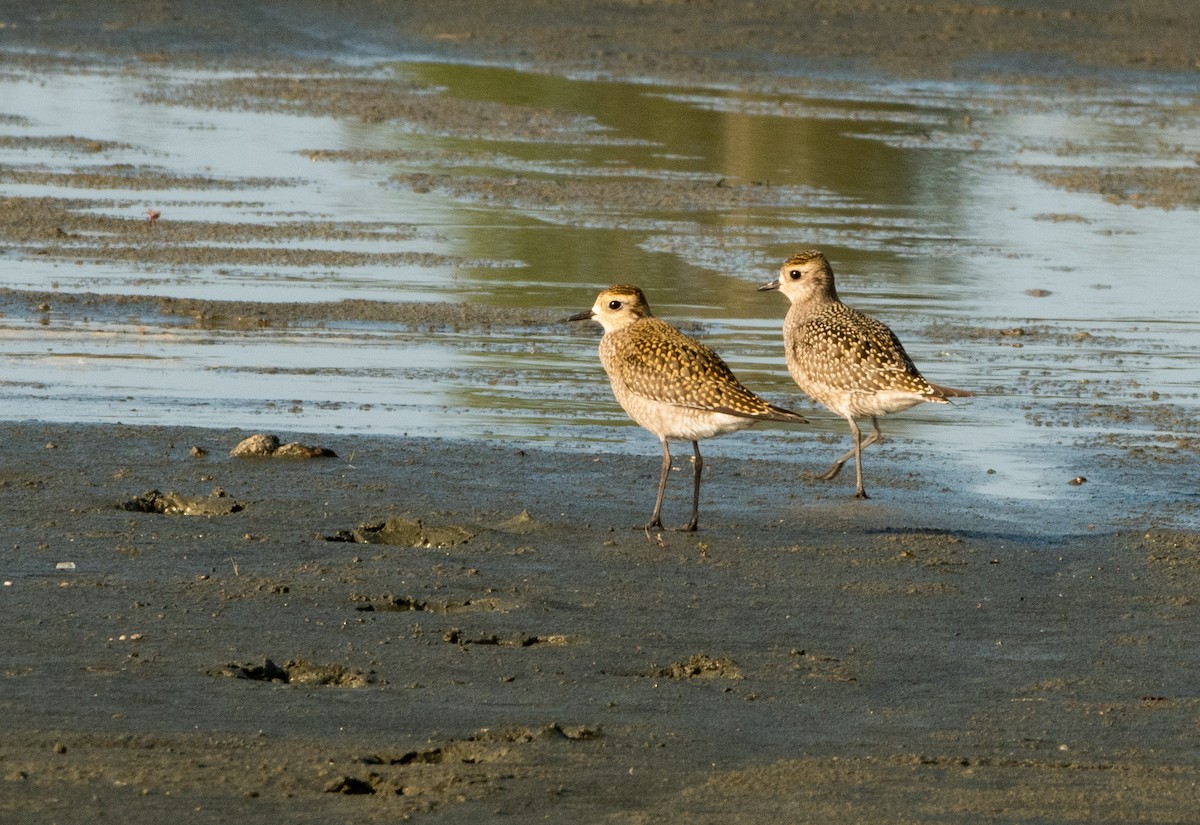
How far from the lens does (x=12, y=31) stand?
108 feet

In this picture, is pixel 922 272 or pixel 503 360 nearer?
pixel 503 360

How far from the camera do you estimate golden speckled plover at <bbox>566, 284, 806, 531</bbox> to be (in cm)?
962

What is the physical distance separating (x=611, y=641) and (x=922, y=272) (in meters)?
10.3

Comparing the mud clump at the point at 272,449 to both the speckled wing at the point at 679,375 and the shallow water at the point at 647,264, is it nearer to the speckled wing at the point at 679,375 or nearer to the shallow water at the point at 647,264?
the shallow water at the point at 647,264

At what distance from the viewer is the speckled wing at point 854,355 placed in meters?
10.8

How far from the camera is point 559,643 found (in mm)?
7656

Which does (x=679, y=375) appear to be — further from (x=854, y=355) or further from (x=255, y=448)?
(x=255, y=448)

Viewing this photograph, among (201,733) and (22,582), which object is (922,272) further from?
(201,733)

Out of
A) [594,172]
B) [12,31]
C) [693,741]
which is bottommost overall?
[693,741]

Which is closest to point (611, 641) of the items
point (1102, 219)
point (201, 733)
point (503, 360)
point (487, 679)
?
point (487, 679)

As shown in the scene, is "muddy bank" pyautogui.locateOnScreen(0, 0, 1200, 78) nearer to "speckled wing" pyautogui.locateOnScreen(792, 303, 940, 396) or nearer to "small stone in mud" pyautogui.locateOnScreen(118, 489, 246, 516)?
"speckled wing" pyautogui.locateOnScreen(792, 303, 940, 396)

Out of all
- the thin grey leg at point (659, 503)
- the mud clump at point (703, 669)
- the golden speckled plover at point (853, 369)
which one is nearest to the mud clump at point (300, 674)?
the mud clump at point (703, 669)

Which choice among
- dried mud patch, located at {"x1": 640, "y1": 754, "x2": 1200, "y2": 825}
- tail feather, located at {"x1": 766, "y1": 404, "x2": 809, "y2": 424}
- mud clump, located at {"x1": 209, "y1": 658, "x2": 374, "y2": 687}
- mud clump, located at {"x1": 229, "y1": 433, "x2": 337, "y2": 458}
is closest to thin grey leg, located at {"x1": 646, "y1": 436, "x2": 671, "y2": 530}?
tail feather, located at {"x1": 766, "y1": 404, "x2": 809, "y2": 424}

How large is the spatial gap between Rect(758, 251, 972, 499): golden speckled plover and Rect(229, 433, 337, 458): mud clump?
8.40 feet
